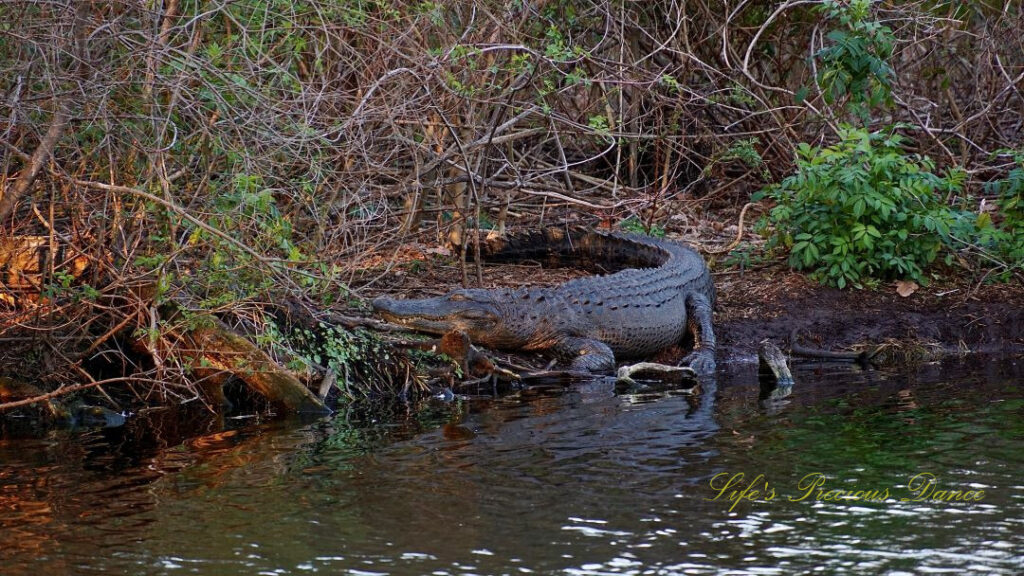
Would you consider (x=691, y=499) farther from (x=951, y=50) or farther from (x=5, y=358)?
(x=951, y=50)

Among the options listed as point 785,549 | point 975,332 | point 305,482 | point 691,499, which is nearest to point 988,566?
point 785,549

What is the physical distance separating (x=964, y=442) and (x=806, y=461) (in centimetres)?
90

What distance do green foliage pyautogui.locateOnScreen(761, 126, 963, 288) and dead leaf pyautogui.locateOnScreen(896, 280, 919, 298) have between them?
53 millimetres

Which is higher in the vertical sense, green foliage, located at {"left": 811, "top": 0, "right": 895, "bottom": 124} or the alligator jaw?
green foliage, located at {"left": 811, "top": 0, "right": 895, "bottom": 124}

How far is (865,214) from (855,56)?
3.99 feet

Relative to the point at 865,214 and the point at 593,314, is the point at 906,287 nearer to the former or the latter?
the point at 865,214

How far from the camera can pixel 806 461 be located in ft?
17.3

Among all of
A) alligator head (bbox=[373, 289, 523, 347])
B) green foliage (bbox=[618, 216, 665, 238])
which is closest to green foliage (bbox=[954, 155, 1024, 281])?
green foliage (bbox=[618, 216, 665, 238])

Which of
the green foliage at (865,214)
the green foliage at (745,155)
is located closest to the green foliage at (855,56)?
Result: the green foliage at (865,214)

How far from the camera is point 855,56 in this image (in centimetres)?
900

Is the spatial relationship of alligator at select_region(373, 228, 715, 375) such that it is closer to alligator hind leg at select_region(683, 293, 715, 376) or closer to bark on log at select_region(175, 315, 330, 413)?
alligator hind leg at select_region(683, 293, 715, 376)

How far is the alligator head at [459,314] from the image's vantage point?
7.39 meters

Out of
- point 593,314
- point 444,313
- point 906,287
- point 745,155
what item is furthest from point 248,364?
point 745,155

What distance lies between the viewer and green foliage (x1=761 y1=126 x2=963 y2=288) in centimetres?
869
